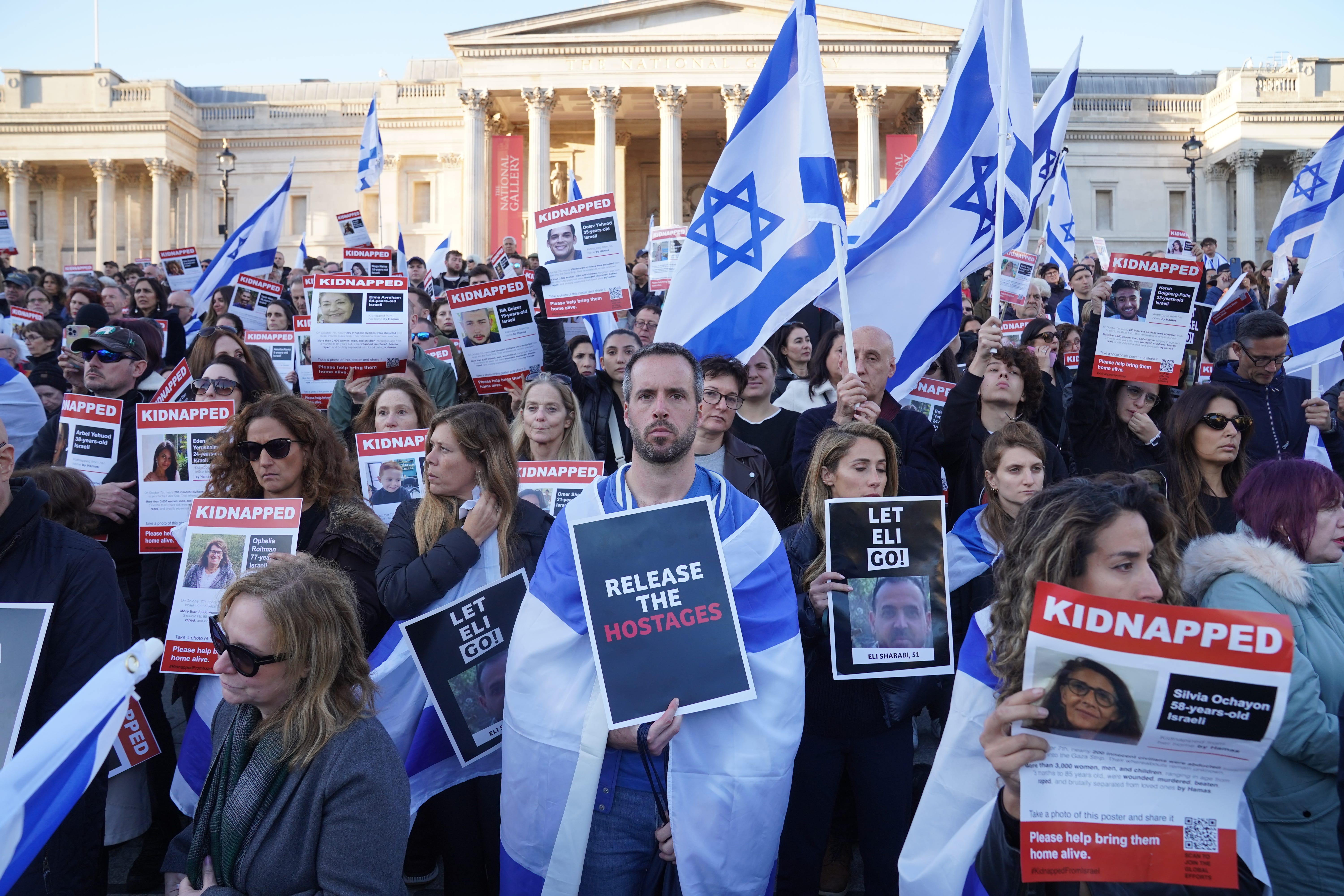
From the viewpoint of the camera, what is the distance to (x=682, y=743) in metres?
3.04

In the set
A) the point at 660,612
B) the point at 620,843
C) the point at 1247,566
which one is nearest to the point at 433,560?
the point at 660,612

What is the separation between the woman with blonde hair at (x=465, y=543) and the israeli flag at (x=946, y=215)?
2.42 meters

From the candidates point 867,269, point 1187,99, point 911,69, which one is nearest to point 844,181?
point 911,69

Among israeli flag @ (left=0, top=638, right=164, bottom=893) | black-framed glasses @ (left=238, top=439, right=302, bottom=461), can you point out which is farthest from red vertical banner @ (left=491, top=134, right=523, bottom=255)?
israeli flag @ (left=0, top=638, right=164, bottom=893)

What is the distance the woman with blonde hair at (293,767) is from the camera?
A: 2615 mm

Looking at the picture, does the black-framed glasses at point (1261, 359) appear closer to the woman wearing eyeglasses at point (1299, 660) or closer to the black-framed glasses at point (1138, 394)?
the black-framed glasses at point (1138, 394)

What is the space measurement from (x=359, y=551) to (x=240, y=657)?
148cm

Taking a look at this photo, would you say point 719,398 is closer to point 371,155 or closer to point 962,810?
point 962,810

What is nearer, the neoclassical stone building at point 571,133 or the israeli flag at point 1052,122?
the israeli flag at point 1052,122

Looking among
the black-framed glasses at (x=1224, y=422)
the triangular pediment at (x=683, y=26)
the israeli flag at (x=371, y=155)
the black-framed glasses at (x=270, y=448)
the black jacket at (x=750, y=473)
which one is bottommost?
the black jacket at (x=750, y=473)

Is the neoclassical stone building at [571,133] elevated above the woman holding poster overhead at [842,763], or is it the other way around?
the neoclassical stone building at [571,133]

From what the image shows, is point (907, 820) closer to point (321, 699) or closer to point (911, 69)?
point (321, 699)

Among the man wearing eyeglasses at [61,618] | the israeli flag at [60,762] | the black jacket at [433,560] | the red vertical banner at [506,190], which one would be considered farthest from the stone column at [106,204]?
the israeli flag at [60,762]

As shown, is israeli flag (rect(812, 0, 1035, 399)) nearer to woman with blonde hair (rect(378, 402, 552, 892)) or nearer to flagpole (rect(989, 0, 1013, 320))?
flagpole (rect(989, 0, 1013, 320))
